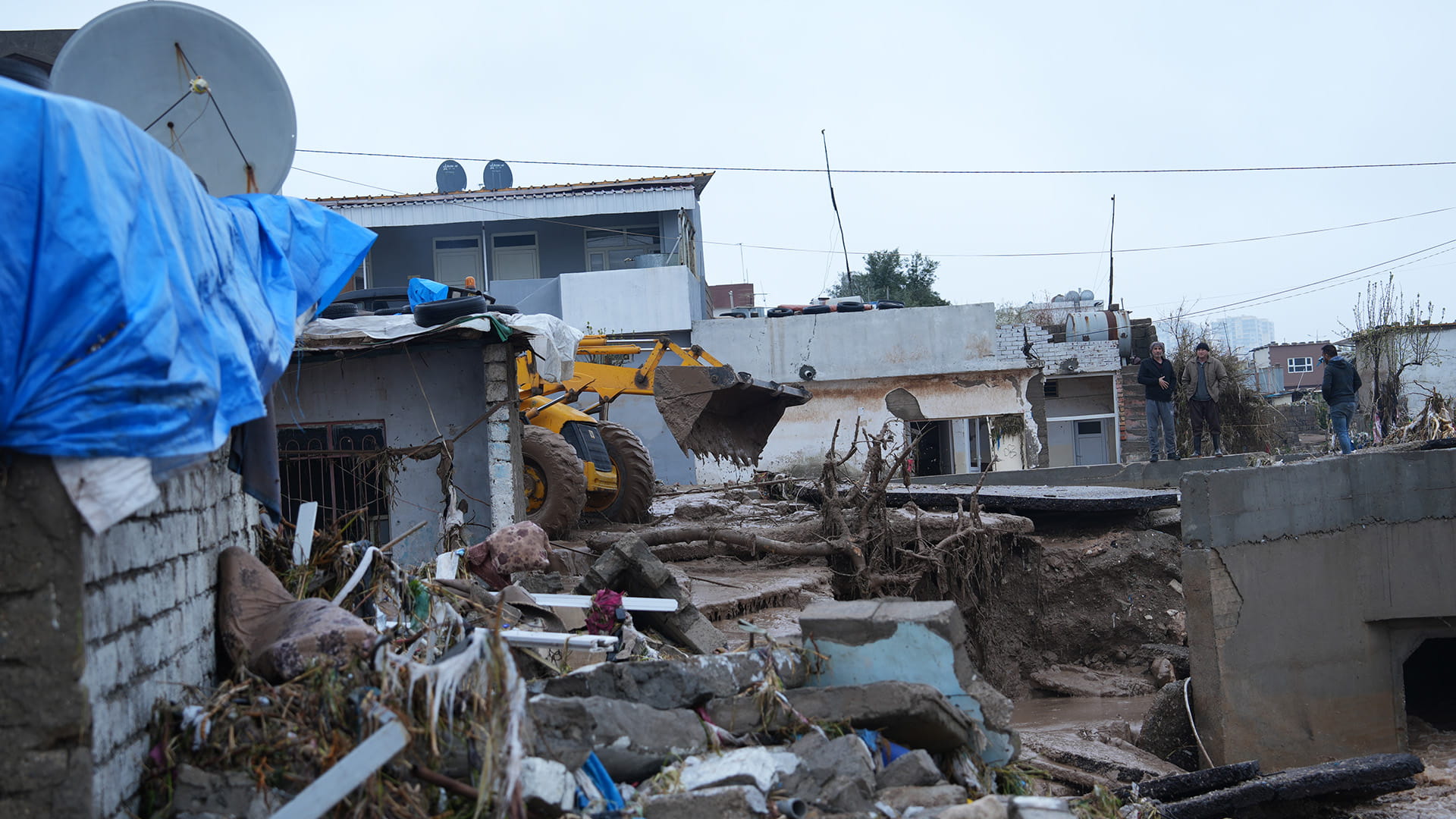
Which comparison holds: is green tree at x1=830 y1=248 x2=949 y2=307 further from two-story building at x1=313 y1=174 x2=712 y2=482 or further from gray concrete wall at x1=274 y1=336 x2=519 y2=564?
gray concrete wall at x1=274 y1=336 x2=519 y2=564

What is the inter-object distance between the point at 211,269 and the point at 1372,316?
82.0 ft

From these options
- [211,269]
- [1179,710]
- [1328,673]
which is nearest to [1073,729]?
[1179,710]

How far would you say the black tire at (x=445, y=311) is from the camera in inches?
356

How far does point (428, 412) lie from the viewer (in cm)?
1000

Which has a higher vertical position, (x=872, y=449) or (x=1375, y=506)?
(x=872, y=449)

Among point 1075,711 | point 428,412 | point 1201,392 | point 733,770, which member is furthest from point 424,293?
point 1201,392

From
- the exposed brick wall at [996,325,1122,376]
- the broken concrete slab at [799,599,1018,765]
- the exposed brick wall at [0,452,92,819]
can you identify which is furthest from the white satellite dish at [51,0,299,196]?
the exposed brick wall at [996,325,1122,376]

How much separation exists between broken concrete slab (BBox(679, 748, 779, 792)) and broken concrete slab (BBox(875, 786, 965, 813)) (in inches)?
19.5

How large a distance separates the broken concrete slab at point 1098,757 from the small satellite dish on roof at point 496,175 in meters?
Result: 19.2

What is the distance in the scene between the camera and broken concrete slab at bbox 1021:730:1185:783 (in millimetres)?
7855

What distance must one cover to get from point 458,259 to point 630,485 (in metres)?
13.1

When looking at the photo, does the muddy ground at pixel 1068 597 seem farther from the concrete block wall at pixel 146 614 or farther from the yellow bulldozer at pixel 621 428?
the concrete block wall at pixel 146 614

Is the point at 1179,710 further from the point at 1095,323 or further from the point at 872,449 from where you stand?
the point at 1095,323

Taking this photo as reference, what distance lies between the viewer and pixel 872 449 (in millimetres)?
10500
